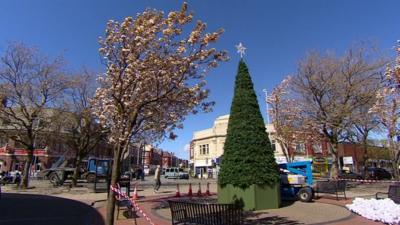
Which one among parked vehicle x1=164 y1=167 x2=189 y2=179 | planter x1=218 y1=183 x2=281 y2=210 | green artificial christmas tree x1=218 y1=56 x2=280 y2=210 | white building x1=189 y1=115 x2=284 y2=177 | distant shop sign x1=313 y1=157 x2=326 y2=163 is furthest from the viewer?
white building x1=189 y1=115 x2=284 y2=177

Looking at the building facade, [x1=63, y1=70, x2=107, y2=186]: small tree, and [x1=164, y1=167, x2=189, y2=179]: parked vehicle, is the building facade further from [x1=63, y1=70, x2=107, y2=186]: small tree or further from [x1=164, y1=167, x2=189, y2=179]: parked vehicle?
[x1=63, y1=70, x2=107, y2=186]: small tree

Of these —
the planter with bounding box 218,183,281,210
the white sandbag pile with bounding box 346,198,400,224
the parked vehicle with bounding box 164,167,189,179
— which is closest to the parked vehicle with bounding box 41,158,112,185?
the planter with bounding box 218,183,281,210

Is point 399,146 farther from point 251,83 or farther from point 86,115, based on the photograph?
point 86,115

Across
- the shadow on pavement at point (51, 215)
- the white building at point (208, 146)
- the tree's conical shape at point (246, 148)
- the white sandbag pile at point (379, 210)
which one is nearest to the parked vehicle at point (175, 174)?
the white building at point (208, 146)

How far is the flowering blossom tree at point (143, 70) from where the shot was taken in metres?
8.57

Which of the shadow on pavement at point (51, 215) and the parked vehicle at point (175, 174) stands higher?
the parked vehicle at point (175, 174)

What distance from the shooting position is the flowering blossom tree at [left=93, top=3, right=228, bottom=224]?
8570 millimetres

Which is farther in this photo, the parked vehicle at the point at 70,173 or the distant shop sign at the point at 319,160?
the distant shop sign at the point at 319,160

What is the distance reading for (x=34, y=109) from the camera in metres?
27.3

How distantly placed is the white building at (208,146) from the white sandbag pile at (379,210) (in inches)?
2066

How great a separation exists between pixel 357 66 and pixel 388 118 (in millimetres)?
5970

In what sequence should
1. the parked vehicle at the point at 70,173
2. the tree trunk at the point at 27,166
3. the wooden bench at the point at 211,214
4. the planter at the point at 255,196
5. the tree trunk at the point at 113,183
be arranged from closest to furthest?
1. the tree trunk at the point at 113,183
2. the wooden bench at the point at 211,214
3. the planter at the point at 255,196
4. the tree trunk at the point at 27,166
5. the parked vehicle at the point at 70,173

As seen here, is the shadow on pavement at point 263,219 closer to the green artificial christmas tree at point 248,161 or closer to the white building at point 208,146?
the green artificial christmas tree at point 248,161

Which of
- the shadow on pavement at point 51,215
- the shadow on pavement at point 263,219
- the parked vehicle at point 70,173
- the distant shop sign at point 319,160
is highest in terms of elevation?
the distant shop sign at point 319,160
